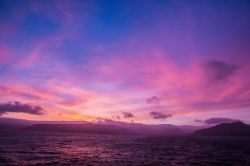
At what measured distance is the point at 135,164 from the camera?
5184cm

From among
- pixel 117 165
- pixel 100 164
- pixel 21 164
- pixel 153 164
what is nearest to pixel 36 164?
pixel 21 164

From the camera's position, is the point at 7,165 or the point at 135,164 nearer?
the point at 7,165

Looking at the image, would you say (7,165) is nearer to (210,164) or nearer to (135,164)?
(135,164)

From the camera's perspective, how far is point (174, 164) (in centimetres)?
5234

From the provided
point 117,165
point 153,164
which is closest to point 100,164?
point 117,165

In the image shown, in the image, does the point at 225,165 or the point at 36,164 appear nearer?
the point at 36,164

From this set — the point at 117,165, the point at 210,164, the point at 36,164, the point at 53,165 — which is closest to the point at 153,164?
the point at 117,165

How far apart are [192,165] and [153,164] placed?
7.85m

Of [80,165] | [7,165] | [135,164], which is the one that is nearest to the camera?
[7,165]

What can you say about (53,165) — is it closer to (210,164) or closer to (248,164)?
(210,164)

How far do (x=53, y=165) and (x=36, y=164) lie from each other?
3.88 meters

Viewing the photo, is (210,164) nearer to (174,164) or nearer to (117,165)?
(174,164)

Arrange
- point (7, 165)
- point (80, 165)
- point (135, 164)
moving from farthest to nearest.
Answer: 1. point (135, 164)
2. point (80, 165)
3. point (7, 165)

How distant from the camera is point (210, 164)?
177 feet
